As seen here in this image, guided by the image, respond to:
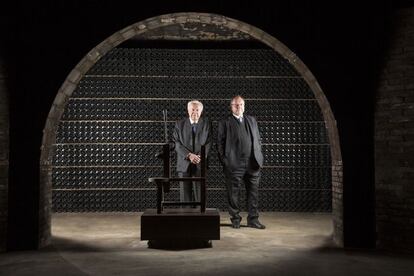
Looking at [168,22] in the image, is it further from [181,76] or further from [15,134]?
[181,76]

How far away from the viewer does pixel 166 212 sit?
4.99 m

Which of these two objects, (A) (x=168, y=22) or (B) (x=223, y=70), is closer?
(A) (x=168, y=22)

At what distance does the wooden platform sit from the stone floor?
16cm

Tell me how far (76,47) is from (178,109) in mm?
3797

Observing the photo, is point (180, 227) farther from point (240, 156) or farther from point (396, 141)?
point (396, 141)

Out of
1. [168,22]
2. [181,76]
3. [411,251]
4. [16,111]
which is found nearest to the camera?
[411,251]

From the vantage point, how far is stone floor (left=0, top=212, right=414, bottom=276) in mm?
3782

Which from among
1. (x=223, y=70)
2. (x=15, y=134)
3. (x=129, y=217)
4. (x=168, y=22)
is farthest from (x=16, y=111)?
(x=223, y=70)

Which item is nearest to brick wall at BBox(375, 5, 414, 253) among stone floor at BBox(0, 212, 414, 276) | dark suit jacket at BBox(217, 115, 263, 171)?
stone floor at BBox(0, 212, 414, 276)

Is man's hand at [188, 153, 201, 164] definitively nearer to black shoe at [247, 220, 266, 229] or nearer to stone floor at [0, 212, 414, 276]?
stone floor at [0, 212, 414, 276]

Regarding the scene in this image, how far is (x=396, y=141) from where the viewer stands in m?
4.66

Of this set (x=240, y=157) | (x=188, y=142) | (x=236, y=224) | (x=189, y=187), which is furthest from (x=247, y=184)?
(x=188, y=142)

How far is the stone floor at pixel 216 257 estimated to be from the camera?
12.4 ft

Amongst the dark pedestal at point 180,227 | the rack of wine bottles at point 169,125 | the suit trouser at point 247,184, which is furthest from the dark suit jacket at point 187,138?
the rack of wine bottles at point 169,125
